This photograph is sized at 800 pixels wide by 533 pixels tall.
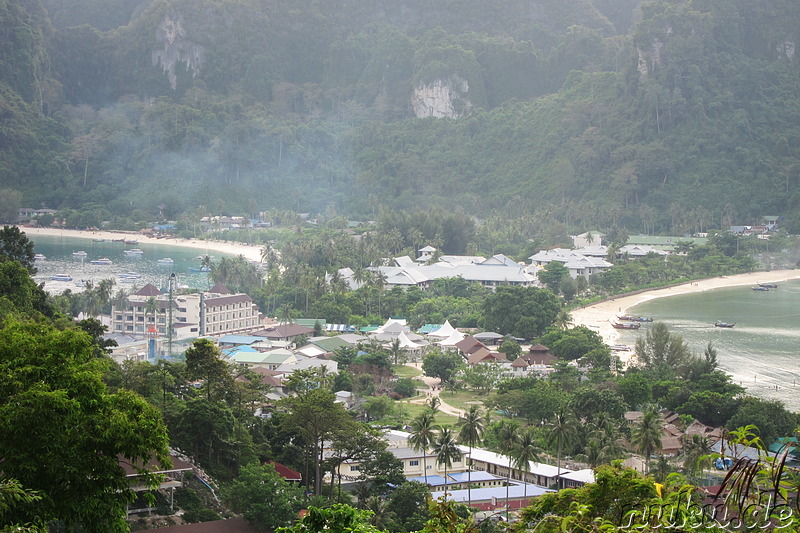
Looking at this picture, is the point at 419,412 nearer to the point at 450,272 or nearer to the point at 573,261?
the point at 450,272

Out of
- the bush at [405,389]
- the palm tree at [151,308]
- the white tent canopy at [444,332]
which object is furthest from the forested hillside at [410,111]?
the bush at [405,389]

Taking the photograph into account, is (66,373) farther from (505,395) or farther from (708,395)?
(708,395)

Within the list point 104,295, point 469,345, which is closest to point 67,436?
point 469,345

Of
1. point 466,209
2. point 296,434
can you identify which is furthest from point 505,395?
point 466,209

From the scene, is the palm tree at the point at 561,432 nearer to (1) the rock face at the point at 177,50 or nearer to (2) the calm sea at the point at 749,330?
(2) the calm sea at the point at 749,330

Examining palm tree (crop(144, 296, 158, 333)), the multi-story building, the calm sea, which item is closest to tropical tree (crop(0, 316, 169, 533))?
the calm sea

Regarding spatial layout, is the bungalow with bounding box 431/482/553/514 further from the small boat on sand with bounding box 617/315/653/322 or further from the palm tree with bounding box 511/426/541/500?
the small boat on sand with bounding box 617/315/653/322
